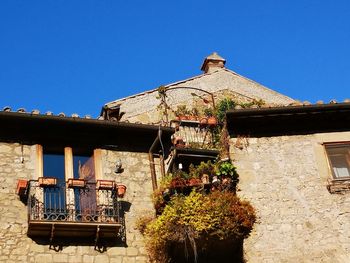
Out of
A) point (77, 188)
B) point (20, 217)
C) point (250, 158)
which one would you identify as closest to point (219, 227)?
point (250, 158)

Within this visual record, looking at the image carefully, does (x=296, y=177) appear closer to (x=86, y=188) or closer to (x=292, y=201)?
(x=292, y=201)

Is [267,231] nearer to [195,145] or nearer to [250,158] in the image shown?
[250,158]

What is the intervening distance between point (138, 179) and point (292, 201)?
12.1 ft

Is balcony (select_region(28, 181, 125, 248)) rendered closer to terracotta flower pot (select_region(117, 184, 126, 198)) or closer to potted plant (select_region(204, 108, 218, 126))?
terracotta flower pot (select_region(117, 184, 126, 198))

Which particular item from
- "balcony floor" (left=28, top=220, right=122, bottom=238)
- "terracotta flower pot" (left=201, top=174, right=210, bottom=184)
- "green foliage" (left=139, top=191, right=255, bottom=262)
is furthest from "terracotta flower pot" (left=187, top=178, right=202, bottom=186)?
"balcony floor" (left=28, top=220, right=122, bottom=238)

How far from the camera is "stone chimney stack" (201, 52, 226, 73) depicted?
24.5m

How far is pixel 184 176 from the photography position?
1461 centimetres

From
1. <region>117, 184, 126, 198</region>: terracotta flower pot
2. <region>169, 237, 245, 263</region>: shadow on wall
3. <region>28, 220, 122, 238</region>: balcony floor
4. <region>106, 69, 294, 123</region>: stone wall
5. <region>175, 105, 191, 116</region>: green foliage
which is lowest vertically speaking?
<region>169, 237, 245, 263</region>: shadow on wall

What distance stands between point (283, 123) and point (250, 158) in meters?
1.29

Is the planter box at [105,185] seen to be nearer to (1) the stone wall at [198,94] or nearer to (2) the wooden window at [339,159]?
(2) the wooden window at [339,159]

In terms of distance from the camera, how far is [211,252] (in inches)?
552

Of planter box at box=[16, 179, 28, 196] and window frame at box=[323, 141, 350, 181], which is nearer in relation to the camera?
planter box at box=[16, 179, 28, 196]

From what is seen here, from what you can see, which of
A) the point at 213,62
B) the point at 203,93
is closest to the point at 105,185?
the point at 203,93

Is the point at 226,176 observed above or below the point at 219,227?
above
